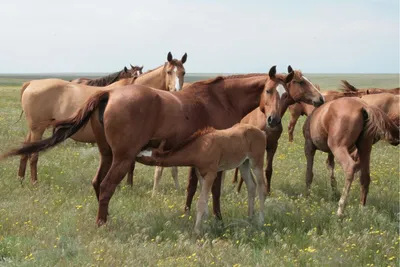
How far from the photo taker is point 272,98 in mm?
6996

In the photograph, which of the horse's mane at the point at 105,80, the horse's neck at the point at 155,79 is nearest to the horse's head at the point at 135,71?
the horse's mane at the point at 105,80

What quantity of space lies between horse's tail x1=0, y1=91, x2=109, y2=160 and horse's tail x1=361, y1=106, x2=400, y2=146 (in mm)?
4196

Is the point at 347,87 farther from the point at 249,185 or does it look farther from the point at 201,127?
the point at 201,127

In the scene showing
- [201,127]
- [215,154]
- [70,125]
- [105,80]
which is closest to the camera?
[215,154]

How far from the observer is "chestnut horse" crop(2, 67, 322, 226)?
616 cm

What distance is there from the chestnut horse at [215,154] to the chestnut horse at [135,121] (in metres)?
0.33

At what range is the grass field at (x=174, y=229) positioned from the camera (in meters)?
5.21

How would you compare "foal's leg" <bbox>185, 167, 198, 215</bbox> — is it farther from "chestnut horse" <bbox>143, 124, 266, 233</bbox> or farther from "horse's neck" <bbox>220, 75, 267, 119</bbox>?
"horse's neck" <bbox>220, 75, 267, 119</bbox>

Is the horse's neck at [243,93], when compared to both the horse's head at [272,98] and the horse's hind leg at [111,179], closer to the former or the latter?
the horse's head at [272,98]

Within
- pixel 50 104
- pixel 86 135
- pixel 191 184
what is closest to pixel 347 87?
pixel 86 135

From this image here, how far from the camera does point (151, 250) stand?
5340 mm

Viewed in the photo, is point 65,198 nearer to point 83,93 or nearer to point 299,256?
point 83,93

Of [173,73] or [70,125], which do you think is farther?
[173,73]

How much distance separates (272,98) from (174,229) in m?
2.41
